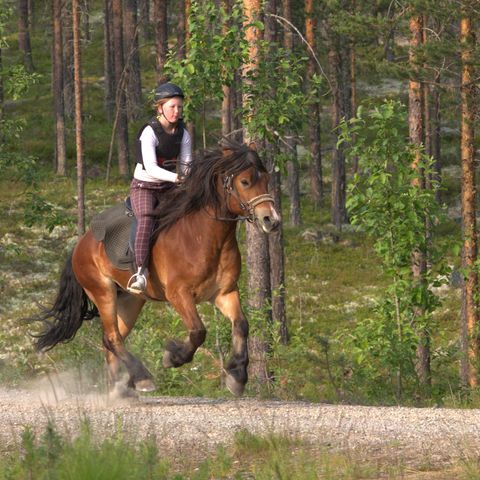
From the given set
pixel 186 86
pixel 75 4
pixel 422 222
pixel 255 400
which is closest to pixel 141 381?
pixel 255 400

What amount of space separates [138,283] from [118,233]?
0.89m

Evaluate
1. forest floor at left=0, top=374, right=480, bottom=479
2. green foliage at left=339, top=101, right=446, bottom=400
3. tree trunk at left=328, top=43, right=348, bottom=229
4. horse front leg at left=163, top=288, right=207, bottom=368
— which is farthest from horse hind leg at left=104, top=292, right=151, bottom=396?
tree trunk at left=328, top=43, right=348, bottom=229

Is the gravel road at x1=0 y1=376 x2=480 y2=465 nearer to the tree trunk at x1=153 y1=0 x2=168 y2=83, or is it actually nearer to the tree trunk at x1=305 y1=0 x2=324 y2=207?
the tree trunk at x1=305 y1=0 x2=324 y2=207

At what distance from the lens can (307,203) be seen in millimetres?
52594

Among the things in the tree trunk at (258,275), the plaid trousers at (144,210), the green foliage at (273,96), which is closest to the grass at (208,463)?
the plaid trousers at (144,210)

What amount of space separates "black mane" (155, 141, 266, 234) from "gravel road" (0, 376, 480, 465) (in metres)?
2.04

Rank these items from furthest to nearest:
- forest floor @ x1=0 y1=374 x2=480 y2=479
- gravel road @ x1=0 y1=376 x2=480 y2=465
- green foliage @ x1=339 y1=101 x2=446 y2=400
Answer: green foliage @ x1=339 y1=101 x2=446 y2=400
gravel road @ x1=0 y1=376 x2=480 y2=465
forest floor @ x1=0 y1=374 x2=480 y2=479

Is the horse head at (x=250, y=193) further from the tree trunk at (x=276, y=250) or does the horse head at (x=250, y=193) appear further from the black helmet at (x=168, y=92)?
the tree trunk at (x=276, y=250)

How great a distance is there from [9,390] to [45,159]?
41.9 meters

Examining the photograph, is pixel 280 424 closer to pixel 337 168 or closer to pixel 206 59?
pixel 206 59

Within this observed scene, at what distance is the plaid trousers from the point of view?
12.6 metres

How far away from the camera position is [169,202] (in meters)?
12.6

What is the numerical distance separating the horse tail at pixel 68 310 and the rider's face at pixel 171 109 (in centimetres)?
279

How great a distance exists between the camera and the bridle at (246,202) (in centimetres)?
1149
